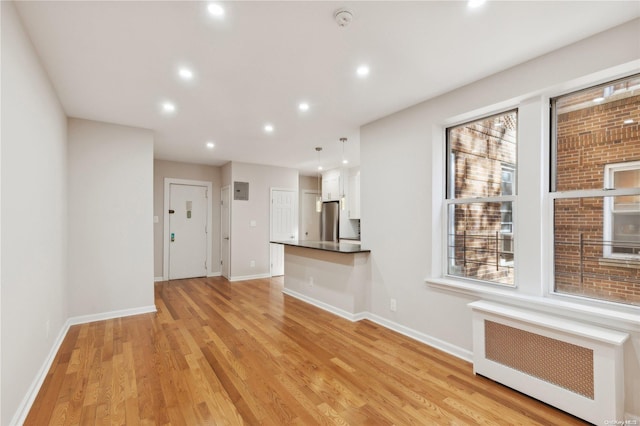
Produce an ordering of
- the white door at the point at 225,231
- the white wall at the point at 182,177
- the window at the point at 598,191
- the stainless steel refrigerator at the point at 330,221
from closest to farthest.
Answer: the window at the point at 598,191 < the white wall at the point at 182,177 < the white door at the point at 225,231 < the stainless steel refrigerator at the point at 330,221

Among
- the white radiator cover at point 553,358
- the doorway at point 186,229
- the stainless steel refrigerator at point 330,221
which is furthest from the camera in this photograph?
the stainless steel refrigerator at point 330,221

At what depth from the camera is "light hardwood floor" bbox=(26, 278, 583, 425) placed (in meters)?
1.97

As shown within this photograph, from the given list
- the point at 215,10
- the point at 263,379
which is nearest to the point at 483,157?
the point at 215,10

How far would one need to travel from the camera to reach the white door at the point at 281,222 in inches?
268

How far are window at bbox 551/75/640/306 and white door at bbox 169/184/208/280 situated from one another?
6.13 metres

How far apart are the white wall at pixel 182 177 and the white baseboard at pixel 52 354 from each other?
200 cm

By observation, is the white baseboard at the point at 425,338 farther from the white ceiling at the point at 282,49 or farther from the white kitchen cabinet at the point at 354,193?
the white kitchen cabinet at the point at 354,193

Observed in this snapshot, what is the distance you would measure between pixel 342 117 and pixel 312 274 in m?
2.36

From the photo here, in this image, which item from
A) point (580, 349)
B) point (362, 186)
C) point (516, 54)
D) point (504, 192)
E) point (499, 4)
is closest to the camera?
point (499, 4)

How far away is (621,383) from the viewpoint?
1.87 meters

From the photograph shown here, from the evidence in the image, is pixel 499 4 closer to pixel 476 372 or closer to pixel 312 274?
pixel 476 372

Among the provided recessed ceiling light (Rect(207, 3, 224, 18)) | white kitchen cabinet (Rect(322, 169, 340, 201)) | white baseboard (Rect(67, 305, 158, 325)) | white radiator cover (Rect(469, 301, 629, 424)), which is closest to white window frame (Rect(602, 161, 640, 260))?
white radiator cover (Rect(469, 301, 629, 424))

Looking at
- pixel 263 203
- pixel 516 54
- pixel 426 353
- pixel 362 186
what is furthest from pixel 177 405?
pixel 263 203

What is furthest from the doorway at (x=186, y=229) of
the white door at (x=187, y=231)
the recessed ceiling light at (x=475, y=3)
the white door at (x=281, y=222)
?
the recessed ceiling light at (x=475, y=3)
